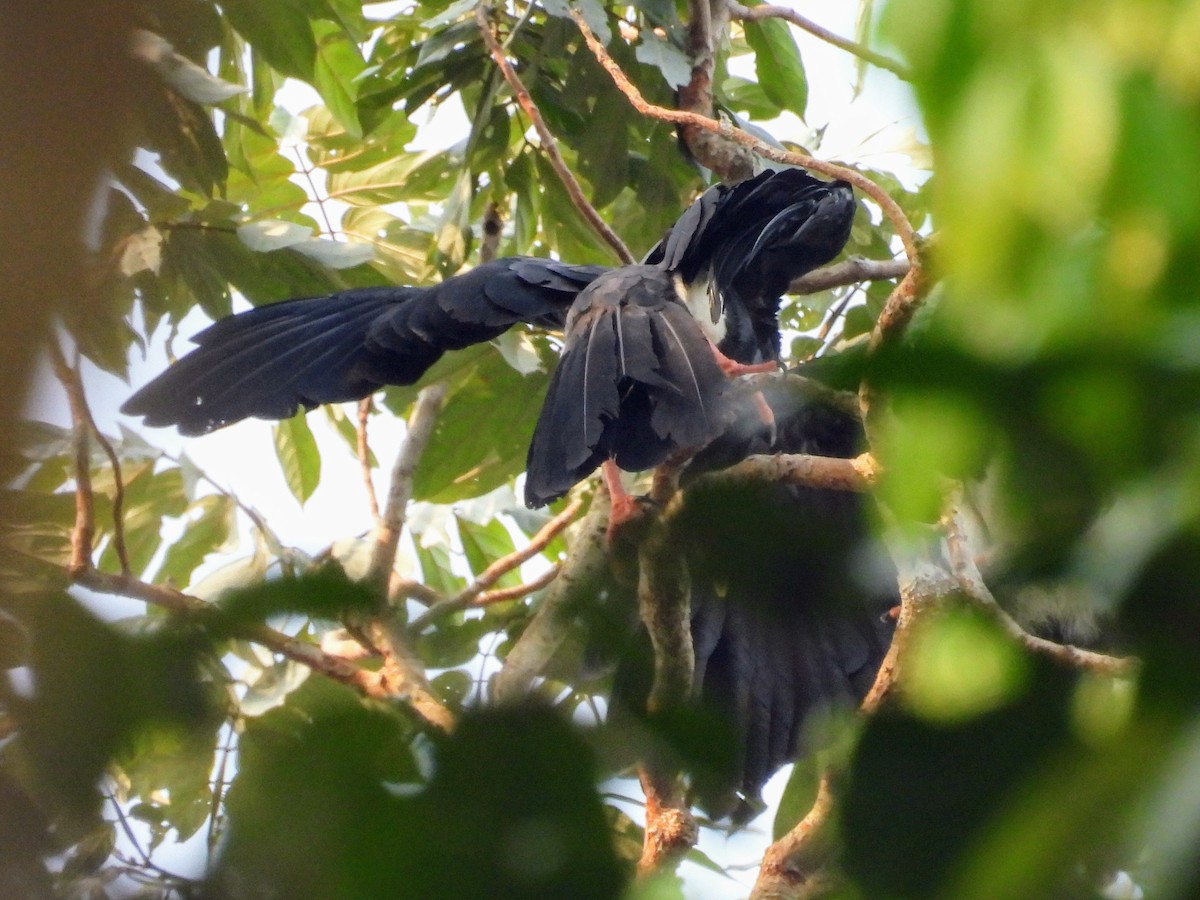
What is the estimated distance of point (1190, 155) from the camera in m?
0.37

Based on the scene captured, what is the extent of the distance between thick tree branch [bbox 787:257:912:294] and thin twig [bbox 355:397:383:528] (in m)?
0.91

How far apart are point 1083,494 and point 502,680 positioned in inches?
11.1

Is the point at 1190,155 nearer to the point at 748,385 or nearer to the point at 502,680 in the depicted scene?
the point at 502,680

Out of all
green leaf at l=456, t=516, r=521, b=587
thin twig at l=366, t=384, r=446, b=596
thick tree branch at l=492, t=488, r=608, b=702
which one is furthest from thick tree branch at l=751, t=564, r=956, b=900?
green leaf at l=456, t=516, r=521, b=587

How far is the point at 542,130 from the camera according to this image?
2.13m

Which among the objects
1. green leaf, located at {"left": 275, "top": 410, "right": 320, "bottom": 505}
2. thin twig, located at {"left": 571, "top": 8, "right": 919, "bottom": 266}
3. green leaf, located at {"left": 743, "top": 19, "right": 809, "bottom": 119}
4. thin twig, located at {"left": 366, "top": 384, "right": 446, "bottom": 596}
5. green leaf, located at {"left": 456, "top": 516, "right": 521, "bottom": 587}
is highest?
thin twig, located at {"left": 571, "top": 8, "right": 919, "bottom": 266}

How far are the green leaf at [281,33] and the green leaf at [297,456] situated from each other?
81 centimetres

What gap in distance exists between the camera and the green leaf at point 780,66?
263 cm

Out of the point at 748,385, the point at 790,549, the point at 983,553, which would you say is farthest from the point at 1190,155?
the point at 748,385

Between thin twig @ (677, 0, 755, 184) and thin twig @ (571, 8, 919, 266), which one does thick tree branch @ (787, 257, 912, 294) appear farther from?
thin twig @ (571, 8, 919, 266)

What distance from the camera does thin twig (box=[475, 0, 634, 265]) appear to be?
2107mm

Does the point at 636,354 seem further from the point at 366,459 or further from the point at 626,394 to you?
the point at 366,459

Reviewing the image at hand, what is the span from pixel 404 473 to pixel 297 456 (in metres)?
0.40

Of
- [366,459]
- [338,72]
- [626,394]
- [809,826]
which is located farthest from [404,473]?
[809,826]
